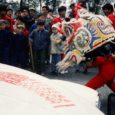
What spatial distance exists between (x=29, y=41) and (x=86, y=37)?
5433 mm

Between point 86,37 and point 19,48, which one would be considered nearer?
point 86,37

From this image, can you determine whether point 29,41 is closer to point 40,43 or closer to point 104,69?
Answer: point 40,43

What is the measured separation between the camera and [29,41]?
1221 centimetres

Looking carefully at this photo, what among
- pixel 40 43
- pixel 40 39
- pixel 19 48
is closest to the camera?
pixel 19 48

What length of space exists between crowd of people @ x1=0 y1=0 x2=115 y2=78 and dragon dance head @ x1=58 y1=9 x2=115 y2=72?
3791mm

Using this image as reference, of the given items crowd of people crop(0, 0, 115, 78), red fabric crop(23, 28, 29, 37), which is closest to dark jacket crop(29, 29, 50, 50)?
crowd of people crop(0, 0, 115, 78)

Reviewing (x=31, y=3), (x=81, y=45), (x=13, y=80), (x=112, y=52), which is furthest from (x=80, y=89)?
(x=31, y=3)

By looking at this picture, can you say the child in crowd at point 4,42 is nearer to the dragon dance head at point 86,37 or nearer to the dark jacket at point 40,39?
the dark jacket at point 40,39

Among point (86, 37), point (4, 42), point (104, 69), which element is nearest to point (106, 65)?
point (104, 69)

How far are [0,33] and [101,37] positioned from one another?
4.57m

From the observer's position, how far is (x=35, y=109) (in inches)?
110

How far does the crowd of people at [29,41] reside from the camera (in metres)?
11.4

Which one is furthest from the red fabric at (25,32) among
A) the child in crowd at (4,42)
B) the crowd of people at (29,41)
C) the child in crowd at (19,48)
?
the child in crowd at (4,42)

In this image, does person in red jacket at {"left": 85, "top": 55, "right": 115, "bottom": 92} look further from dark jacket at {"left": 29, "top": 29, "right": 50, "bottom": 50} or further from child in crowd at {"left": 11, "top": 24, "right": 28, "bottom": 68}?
dark jacket at {"left": 29, "top": 29, "right": 50, "bottom": 50}
